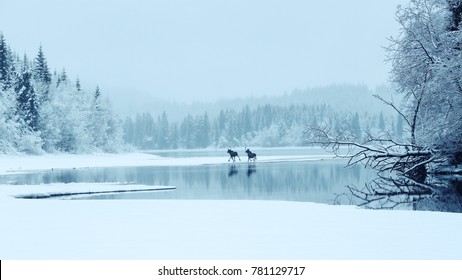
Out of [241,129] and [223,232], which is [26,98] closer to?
[223,232]

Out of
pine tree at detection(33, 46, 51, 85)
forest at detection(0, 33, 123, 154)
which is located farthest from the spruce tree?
pine tree at detection(33, 46, 51, 85)

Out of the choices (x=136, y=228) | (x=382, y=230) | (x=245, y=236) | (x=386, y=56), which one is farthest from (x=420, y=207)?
(x=386, y=56)

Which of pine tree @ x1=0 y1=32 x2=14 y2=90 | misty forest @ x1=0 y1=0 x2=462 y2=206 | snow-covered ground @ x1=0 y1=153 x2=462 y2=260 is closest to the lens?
snow-covered ground @ x1=0 y1=153 x2=462 y2=260

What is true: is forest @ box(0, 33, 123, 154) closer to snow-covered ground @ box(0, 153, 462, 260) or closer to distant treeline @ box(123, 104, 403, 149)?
snow-covered ground @ box(0, 153, 462, 260)

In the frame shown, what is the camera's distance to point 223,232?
9586 mm

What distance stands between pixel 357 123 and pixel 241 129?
4016cm

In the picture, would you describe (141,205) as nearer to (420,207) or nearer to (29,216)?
(29,216)

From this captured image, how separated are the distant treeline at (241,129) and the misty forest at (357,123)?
0.42 m

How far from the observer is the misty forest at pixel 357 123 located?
74.7 ft

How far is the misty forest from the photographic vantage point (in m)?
22.8

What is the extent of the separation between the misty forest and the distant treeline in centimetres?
42

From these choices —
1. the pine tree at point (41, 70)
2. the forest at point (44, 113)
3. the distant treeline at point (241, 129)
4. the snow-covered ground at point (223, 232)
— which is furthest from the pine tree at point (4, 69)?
the distant treeline at point (241, 129)
